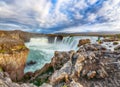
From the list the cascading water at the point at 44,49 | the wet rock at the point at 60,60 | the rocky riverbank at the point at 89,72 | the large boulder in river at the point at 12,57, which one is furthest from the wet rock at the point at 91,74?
the cascading water at the point at 44,49

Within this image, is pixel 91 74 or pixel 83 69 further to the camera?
pixel 83 69

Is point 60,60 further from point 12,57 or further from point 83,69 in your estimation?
point 12,57

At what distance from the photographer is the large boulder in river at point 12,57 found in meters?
15.7

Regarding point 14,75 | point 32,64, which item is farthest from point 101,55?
point 32,64

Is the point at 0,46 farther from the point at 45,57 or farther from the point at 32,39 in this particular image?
the point at 32,39

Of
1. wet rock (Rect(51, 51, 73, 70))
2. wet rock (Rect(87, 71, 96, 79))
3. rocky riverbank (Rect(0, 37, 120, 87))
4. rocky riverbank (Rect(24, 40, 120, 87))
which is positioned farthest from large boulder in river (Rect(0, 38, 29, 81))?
wet rock (Rect(87, 71, 96, 79))

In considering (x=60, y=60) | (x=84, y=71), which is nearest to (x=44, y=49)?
(x=60, y=60)

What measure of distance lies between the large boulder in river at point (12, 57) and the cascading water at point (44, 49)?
755 cm

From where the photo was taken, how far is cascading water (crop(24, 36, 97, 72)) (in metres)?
29.3

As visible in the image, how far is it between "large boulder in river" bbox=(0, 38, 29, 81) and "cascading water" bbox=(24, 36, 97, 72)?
7.55 metres

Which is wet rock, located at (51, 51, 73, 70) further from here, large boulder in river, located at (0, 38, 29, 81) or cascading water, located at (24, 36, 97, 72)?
cascading water, located at (24, 36, 97, 72)

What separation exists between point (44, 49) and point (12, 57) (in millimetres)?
24808

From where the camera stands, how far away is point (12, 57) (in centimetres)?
1623

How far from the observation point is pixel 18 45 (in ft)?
59.5
